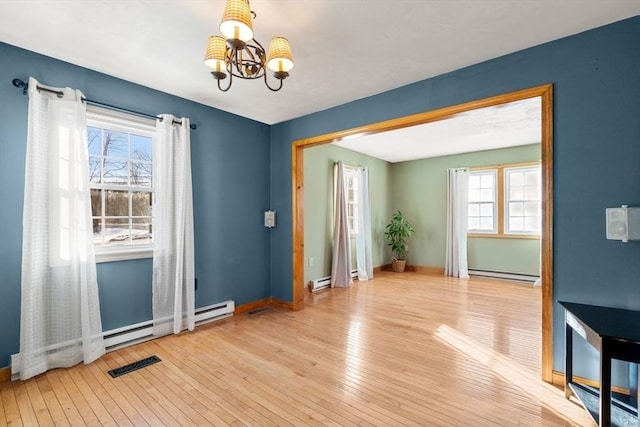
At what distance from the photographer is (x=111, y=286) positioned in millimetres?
2791

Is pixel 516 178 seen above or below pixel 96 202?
above

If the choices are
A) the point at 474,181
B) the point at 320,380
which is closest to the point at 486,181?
the point at 474,181

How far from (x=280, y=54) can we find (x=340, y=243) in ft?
12.7

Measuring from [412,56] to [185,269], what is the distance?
310 centimetres

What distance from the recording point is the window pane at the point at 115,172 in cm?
285

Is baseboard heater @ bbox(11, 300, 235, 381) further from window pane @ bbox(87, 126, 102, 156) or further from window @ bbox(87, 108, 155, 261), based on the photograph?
window pane @ bbox(87, 126, 102, 156)

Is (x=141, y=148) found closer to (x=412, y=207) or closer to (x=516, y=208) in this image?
(x=412, y=207)

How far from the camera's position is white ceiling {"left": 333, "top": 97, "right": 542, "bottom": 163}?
3980mm

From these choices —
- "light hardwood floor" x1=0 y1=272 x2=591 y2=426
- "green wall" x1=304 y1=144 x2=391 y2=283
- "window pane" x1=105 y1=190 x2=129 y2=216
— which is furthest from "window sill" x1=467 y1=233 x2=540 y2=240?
"window pane" x1=105 y1=190 x2=129 y2=216

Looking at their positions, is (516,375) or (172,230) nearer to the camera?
(516,375)

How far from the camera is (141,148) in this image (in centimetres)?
310

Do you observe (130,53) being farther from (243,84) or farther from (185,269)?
(185,269)

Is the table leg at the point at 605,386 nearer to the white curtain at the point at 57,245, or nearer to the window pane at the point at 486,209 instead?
the white curtain at the point at 57,245

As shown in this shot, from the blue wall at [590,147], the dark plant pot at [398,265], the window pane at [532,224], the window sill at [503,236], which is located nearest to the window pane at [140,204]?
the blue wall at [590,147]
